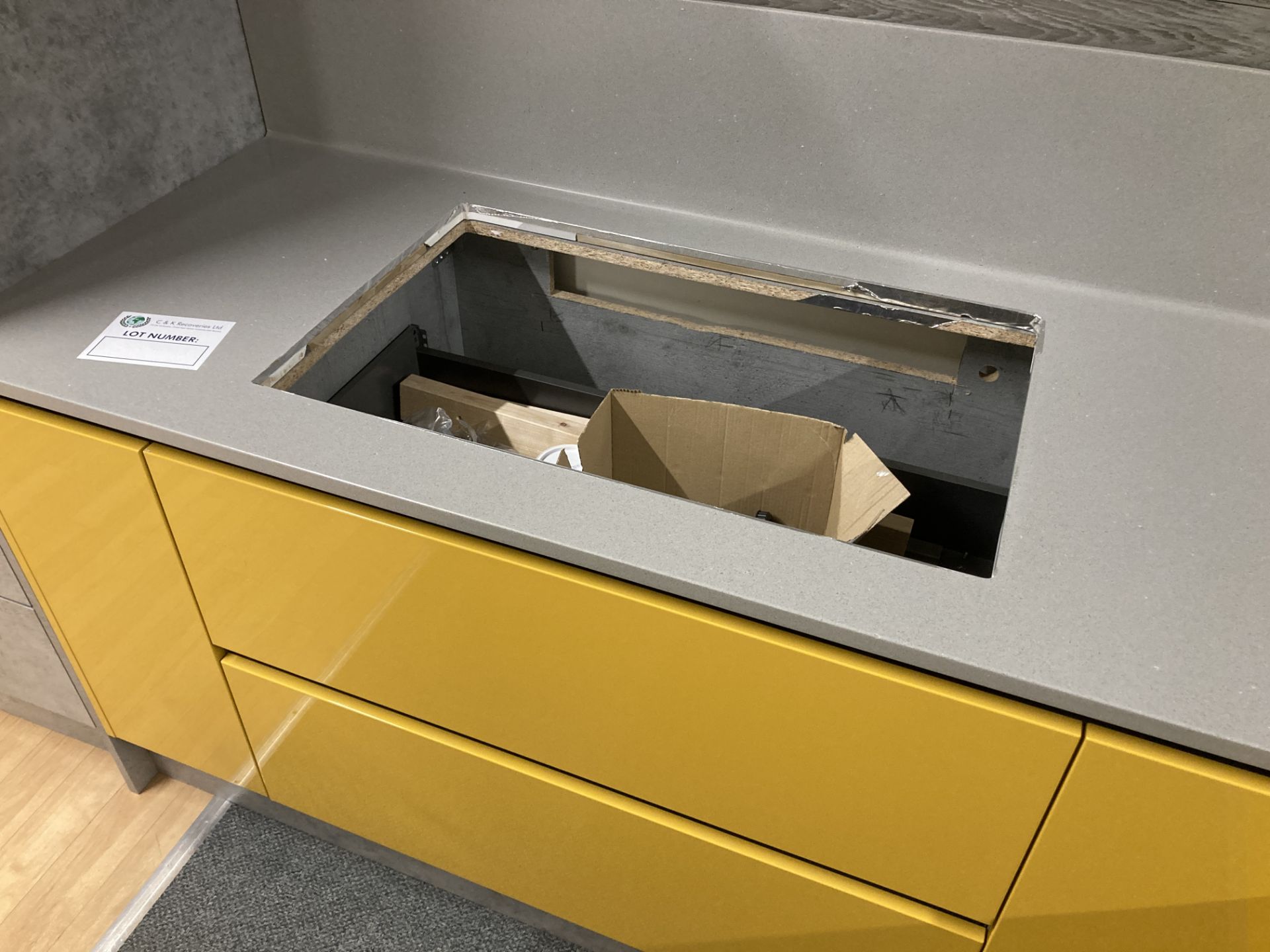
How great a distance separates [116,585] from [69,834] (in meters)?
0.60

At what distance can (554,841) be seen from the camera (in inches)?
46.2

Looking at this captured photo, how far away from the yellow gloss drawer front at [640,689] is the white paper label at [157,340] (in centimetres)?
11

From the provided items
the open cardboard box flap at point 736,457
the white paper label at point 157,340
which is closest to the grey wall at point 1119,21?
the open cardboard box flap at point 736,457

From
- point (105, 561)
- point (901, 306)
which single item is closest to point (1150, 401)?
point (901, 306)

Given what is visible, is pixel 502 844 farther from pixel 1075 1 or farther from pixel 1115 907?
pixel 1075 1

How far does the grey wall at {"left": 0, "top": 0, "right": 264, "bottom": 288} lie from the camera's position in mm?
1120

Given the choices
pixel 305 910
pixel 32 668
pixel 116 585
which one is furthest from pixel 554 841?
pixel 32 668

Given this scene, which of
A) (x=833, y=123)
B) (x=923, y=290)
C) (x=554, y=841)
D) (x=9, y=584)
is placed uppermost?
(x=833, y=123)

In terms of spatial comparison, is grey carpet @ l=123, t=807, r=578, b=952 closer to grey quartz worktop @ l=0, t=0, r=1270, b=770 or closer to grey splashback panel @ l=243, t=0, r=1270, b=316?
grey quartz worktop @ l=0, t=0, r=1270, b=770

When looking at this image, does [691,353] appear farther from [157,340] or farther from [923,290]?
[157,340]

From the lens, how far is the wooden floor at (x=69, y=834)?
1421 mm

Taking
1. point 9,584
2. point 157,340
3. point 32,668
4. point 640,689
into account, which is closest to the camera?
point 640,689

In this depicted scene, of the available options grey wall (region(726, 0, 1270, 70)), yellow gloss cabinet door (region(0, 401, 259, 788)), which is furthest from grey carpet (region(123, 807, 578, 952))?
grey wall (region(726, 0, 1270, 70))

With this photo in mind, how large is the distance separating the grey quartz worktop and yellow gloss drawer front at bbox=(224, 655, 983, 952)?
37 centimetres
